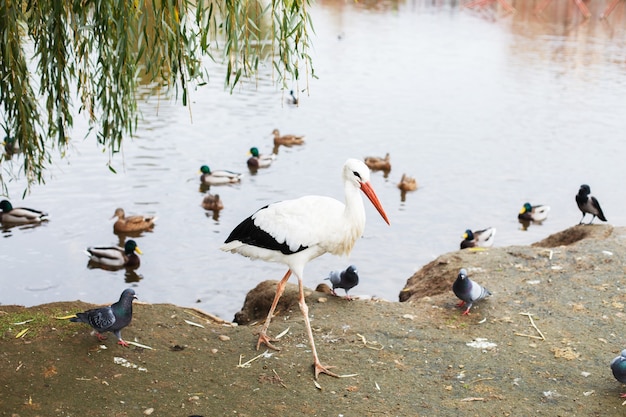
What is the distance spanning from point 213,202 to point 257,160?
329 cm

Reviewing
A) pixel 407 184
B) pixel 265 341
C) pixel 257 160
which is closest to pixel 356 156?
pixel 407 184

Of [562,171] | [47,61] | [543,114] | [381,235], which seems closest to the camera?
[47,61]

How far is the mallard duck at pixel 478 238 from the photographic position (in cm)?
1442

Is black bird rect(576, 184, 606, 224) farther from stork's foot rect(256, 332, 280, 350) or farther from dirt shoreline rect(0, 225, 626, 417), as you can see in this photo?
stork's foot rect(256, 332, 280, 350)

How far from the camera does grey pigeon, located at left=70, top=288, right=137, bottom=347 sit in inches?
283

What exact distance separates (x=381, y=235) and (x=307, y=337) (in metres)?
7.54

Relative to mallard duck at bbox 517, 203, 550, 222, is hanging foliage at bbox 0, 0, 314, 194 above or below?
above

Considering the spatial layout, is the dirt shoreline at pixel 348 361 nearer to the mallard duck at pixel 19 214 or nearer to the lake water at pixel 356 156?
the lake water at pixel 356 156

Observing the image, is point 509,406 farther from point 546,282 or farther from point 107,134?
point 107,134

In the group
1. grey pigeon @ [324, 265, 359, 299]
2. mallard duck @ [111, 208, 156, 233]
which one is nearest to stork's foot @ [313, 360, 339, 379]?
grey pigeon @ [324, 265, 359, 299]

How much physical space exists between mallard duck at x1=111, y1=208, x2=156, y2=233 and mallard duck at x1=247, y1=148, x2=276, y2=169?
460cm

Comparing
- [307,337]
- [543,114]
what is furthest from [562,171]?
[307,337]

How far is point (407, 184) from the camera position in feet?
59.2

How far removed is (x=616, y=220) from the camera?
16531mm
